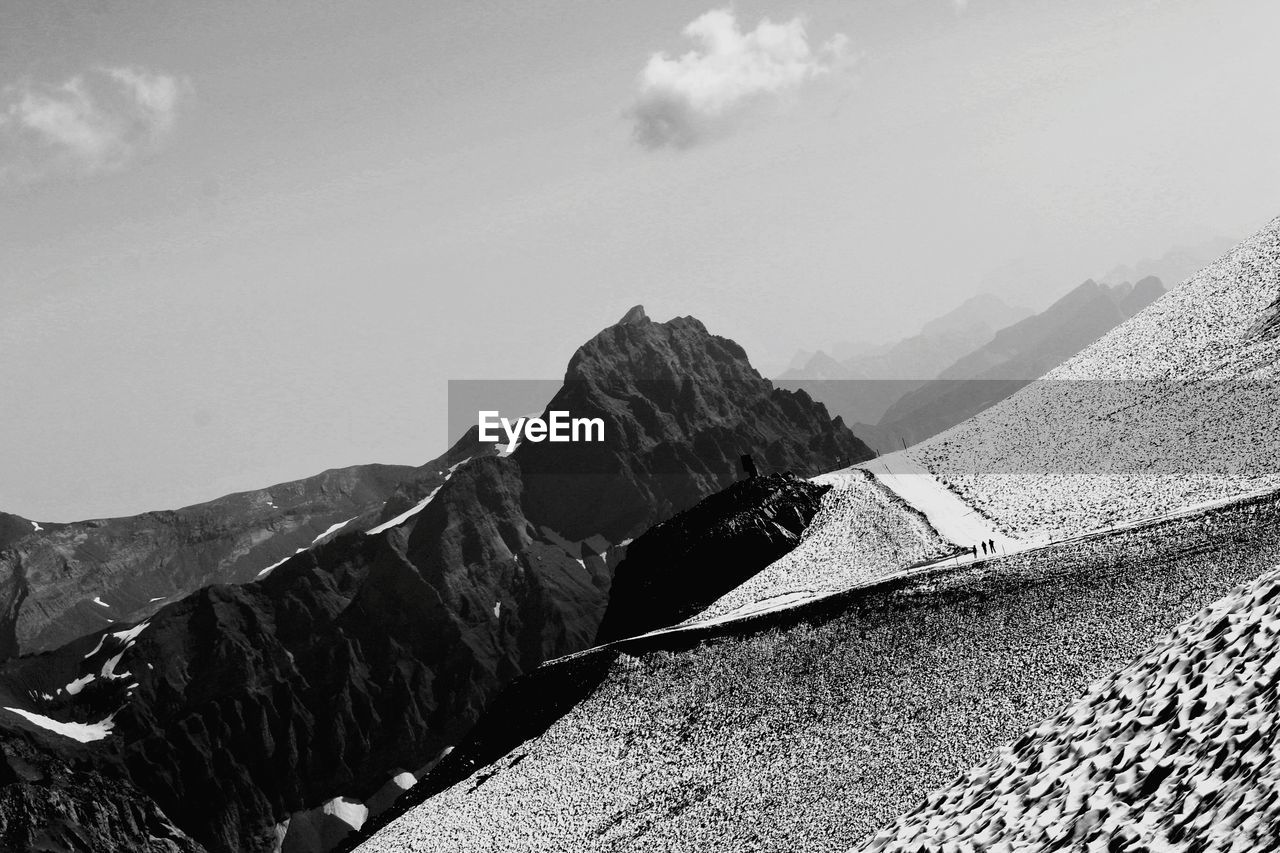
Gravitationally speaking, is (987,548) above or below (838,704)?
above

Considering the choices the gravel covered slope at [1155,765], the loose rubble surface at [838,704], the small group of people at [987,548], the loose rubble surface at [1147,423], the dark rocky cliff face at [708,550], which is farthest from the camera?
the dark rocky cliff face at [708,550]

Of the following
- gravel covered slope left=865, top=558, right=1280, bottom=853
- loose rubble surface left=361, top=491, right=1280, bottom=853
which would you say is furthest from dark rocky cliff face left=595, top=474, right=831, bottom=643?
gravel covered slope left=865, top=558, right=1280, bottom=853

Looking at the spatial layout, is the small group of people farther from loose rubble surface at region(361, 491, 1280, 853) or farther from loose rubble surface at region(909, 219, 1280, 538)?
loose rubble surface at region(361, 491, 1280, 853)

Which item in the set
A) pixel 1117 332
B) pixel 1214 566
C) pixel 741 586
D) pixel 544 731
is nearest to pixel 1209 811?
pixel 1214 566

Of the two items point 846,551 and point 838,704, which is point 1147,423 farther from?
point 838,704

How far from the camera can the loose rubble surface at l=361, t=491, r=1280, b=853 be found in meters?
40.4

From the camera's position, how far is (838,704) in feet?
154

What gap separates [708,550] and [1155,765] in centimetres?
6800

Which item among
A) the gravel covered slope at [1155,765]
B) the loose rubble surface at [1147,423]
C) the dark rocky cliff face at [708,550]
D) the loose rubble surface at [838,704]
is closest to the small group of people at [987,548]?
the loose rubble surface at [1147,423]

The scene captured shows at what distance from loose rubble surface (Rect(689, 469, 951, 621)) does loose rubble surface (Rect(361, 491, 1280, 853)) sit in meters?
8.78

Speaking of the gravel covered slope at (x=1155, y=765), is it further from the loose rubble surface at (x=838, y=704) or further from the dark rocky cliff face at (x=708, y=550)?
the dark rocky cliff face at (x=708, y=550)

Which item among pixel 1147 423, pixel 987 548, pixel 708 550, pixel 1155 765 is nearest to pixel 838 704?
pixel 987 548

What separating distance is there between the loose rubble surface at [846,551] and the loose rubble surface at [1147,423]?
473cm

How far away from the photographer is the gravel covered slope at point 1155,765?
31.6ft
